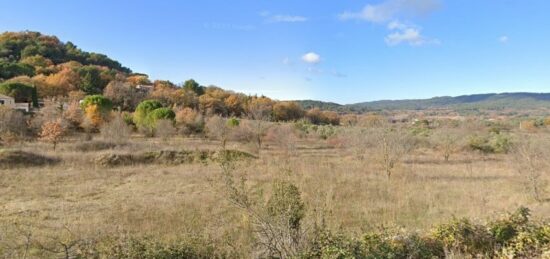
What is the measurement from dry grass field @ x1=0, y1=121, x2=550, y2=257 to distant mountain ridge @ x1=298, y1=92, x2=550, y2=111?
87.6m

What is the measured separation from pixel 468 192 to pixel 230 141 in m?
22.7

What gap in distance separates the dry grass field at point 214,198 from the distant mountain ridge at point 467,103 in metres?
87.6

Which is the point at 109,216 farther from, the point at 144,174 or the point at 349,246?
the point at 144,174

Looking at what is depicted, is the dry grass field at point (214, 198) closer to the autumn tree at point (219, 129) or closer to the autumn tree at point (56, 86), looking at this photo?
the autumn tree at point (219, 129)

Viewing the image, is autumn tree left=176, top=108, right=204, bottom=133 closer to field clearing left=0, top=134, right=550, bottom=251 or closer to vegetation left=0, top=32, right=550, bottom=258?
vegetation left=0, top=32, right=550, bottom=258

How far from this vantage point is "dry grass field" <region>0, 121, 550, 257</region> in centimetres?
666

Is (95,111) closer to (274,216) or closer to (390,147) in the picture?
(390,147)

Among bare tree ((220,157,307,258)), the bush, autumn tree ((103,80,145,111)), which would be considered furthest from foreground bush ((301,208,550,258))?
autumn tree ((103,80,145,111))

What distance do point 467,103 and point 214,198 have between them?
14497cm

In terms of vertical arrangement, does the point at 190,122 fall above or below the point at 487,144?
above

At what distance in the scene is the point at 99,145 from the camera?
23.1 m

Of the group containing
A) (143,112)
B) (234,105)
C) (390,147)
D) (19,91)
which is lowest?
(390,147)

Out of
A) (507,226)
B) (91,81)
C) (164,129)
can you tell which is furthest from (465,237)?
(91,81)

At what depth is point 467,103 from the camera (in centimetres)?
13650
